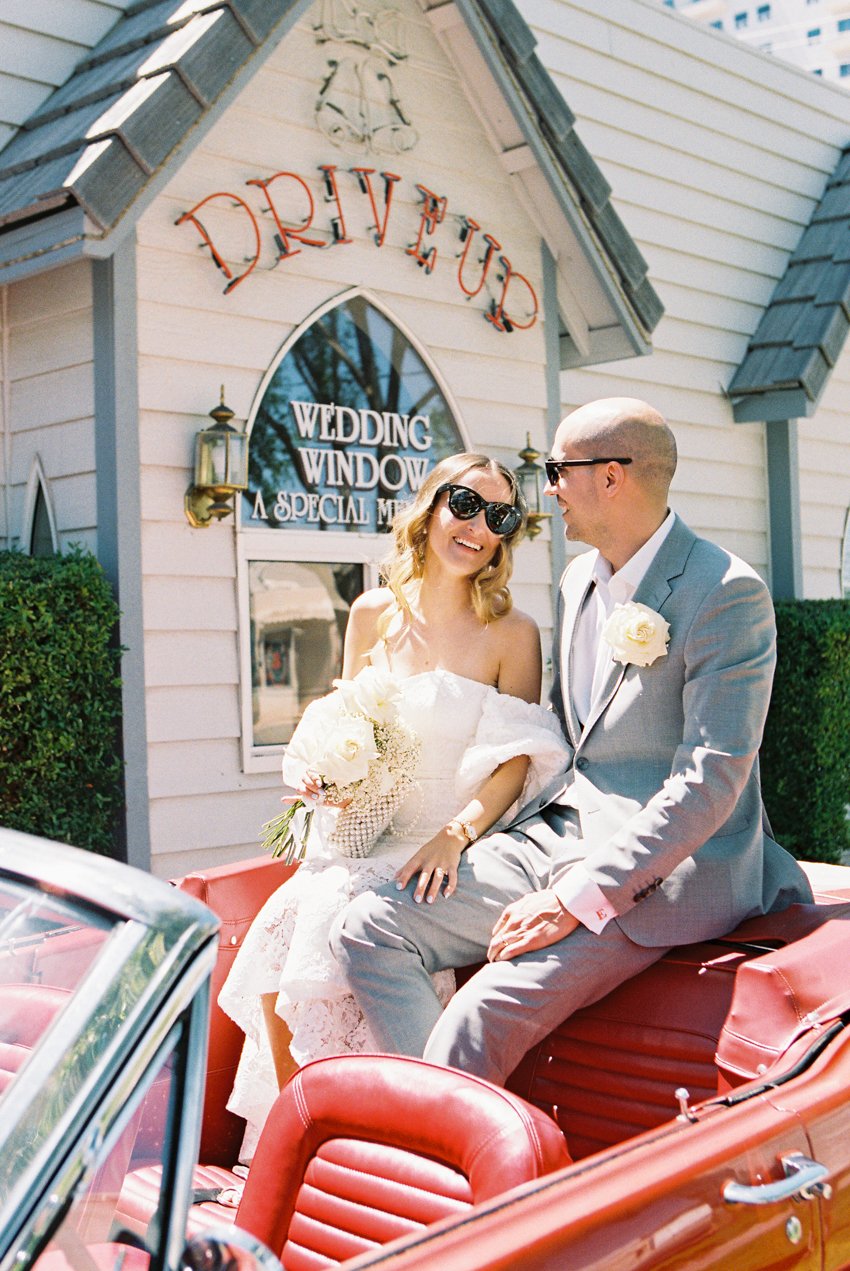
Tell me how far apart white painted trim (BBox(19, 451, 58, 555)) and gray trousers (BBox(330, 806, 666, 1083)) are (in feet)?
9.62

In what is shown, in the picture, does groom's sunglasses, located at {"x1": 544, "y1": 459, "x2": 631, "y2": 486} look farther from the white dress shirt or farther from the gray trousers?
the gray trousers

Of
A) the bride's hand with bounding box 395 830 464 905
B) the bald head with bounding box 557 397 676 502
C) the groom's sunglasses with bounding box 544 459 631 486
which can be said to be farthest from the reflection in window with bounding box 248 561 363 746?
the bald head with bounding box 557 397 676 502

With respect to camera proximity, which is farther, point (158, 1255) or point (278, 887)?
point (278, 887)

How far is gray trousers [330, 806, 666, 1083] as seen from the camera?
2701 mm

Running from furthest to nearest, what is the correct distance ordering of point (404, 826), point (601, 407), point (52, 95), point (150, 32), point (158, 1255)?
point (52, 95) → point (150, 32) → point (404, 826) → point (601, 407) → point (158, 1255)

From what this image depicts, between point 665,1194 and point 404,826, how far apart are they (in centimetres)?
187

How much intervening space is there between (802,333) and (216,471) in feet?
16.3

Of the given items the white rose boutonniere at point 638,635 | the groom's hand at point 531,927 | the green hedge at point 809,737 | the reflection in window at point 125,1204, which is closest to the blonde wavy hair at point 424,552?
the white rose boutonniere at point 638,635

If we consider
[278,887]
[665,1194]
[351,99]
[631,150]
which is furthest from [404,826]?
[631,150]

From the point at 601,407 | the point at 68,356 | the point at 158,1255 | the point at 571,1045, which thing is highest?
the point at 68,356

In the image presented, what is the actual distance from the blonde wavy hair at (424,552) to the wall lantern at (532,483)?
2943 millimetres

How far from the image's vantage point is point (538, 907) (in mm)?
2828

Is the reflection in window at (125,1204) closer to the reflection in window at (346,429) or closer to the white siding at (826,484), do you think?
the reflection in window at (346,429)

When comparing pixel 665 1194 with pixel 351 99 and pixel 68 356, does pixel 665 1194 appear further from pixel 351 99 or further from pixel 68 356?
pixel 351 99
